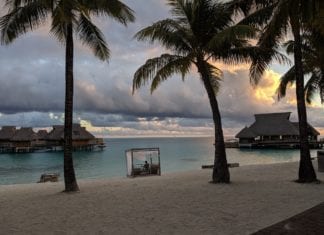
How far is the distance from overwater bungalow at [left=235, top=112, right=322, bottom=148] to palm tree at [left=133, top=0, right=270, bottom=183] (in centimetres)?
6508

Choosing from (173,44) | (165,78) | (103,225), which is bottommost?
(103,225)

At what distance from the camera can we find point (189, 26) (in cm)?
1532

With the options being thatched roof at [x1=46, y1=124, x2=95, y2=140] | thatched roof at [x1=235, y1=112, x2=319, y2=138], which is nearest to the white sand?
thatched roof at [x1=235, y1=112, x2=319, y2=138]

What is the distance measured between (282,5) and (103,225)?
25.7ft

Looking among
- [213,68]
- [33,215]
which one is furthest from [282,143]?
[33,215]

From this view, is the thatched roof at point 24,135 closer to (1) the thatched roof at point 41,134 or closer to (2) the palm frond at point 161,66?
(1) the thatched roof at point 41,134

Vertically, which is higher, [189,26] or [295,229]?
[189,26]

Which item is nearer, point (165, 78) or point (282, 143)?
point (165, 78)

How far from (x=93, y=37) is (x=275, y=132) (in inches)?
2715

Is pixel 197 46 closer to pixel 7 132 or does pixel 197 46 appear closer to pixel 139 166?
pixel 139 166

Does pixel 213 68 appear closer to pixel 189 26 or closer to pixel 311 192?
pixel 189 26

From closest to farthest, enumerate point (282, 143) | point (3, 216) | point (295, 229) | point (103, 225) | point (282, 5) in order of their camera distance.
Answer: point (295, 229) < point (103, 225) < point (3, 216) < point (282, 5) < point (282, 143)

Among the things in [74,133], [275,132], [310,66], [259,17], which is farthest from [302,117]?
[74,133]

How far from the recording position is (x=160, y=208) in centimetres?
1011
